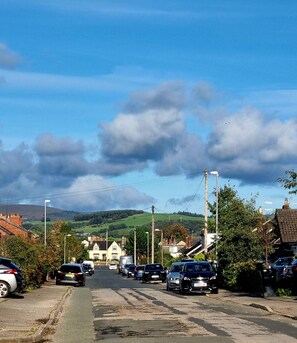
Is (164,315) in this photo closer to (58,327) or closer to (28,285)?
(58,327)

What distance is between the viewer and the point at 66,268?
5584cm

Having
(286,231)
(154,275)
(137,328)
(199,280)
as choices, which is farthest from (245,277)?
(154,275)

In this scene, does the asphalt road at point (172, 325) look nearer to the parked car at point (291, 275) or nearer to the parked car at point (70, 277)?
the parked car at point (291, 275)

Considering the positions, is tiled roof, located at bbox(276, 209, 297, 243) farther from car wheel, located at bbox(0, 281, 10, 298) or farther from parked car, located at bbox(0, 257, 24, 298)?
car wheel, located at bbox(0, 281, 10, 298)

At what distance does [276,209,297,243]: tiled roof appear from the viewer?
60094 mm

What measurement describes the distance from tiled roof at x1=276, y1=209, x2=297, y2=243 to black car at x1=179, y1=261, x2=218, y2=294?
21.1m

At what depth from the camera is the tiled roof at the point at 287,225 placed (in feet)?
197

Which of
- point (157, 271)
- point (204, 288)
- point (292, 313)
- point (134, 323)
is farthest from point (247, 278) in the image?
point (157, 271)

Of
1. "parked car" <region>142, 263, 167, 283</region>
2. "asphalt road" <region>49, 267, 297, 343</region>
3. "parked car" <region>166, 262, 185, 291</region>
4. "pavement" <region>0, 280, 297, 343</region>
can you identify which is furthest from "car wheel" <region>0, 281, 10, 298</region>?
"parked car" <region>142, 263, 167, 283</region>

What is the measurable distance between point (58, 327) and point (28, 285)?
22506mm

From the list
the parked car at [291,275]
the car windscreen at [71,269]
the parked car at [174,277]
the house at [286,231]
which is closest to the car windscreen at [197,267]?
the parked car at [174,277]

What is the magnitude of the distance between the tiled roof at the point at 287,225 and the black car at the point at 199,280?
21.1 meters

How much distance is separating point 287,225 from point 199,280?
24.3m

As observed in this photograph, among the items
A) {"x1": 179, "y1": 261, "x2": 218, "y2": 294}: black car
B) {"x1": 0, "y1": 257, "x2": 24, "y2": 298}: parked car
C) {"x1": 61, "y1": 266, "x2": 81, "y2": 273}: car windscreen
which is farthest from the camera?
{"x1": 61, "y1": 266, "x2": 81, "y2": 273}: car windscreen
